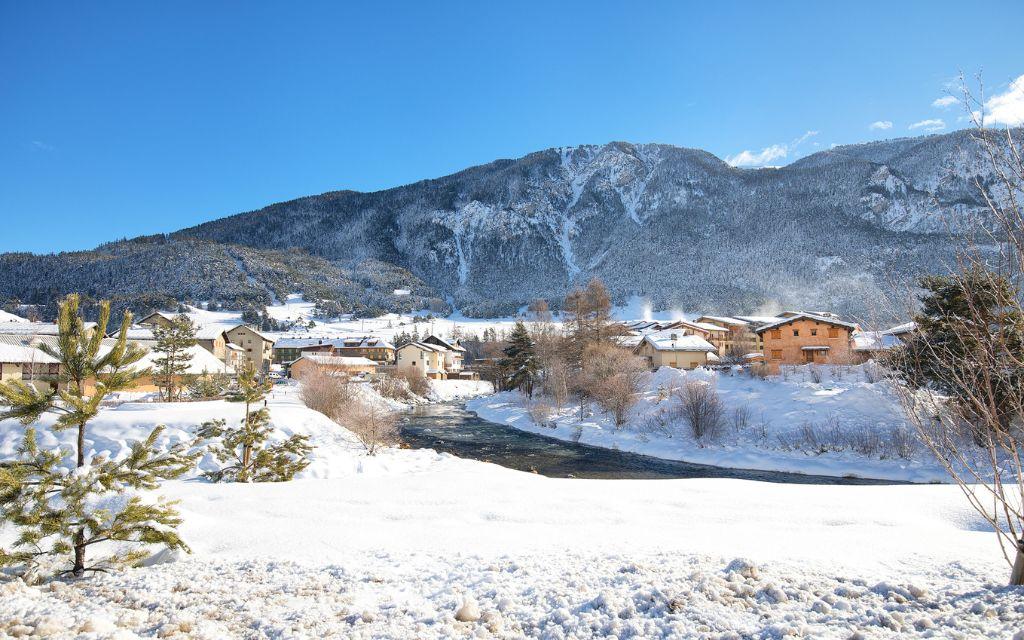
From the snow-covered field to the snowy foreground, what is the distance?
636 inches

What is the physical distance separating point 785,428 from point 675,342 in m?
25.4

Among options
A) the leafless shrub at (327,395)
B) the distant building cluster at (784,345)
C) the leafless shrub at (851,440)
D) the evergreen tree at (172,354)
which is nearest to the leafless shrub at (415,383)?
the distant building cluster at (784,345)

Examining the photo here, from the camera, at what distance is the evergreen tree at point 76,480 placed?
17.8 ft

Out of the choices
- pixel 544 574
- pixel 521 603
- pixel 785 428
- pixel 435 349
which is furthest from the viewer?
pixel 435 349

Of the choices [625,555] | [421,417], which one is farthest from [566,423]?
[625,555]

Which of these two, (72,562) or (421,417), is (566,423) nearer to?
(421,417)

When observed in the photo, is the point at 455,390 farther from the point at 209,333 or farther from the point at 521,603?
the point at 521,603

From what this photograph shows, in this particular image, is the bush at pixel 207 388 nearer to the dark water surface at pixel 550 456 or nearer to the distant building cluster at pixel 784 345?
the dark water surface at pixel 550 456

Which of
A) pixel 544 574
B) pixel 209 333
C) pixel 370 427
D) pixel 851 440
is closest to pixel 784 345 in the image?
pixel 851 440

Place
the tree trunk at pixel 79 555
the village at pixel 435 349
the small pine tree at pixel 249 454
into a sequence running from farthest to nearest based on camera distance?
the village at pixel 435 349 → the small pine tree at pixel 249 454 → the tree trunk at pixel 79 555

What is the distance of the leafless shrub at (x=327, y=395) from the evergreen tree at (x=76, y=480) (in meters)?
24.8

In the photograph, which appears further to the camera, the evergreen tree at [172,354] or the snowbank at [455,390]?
the snowbank at [455,390]

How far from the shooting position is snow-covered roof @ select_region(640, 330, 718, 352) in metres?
51.8

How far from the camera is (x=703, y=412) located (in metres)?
30.0
